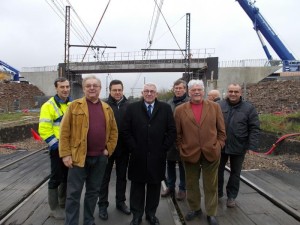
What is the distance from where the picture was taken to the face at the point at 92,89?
413 centimetres

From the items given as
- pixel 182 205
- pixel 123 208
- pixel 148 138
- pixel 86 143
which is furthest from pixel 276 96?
pixel 86 143

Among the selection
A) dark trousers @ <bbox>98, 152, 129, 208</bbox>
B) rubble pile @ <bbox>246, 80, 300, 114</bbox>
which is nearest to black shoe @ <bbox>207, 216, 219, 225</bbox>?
dark trousers @ <bbox>98, 152, 129, 208</bbox>

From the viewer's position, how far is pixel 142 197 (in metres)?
4.56

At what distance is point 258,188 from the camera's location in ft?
20.5

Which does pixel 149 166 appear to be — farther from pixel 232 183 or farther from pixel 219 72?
pixel 219 72

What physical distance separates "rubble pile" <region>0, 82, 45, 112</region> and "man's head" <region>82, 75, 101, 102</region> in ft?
95.7

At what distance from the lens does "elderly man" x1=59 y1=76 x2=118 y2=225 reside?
156 inches

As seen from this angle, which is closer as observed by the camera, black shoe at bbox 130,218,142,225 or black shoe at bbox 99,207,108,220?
black shoe at bbox 130,218,142,225

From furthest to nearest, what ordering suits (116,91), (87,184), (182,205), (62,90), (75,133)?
(182,205) < (116,91) < (62,90) < (87,184) < (75,133)

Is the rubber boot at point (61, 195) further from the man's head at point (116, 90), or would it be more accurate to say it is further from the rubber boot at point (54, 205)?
the man's head at point (116, 90)

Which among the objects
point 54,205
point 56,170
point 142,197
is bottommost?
point 54,205

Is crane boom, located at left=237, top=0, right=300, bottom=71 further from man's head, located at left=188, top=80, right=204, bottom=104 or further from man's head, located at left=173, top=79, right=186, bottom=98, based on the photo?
man's head, located at left=188, top=80, right=204, bottom=104

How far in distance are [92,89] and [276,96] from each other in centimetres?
2247

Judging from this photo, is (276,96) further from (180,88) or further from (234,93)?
(234,93)
